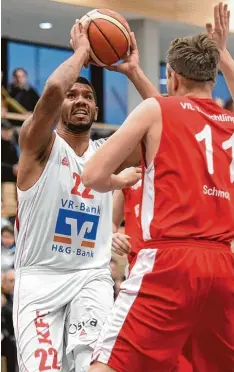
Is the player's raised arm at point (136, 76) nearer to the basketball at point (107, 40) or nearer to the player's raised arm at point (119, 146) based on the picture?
the basketball at point (107, 40)

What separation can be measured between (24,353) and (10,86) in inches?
368

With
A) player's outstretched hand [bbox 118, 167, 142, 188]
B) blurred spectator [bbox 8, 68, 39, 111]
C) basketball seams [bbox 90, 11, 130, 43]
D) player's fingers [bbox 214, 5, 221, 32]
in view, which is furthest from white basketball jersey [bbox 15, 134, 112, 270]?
blurred spectator [bbox 8, 68, 39, 111]

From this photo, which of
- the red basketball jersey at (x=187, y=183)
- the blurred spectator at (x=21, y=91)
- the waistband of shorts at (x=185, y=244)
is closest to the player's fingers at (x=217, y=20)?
the red basketball jersey at (x=187, y=183)

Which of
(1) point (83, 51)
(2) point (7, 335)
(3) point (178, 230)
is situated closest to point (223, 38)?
(1) point (83, 51)

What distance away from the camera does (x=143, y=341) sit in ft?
12.1

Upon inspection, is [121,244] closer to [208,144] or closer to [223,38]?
[223,38]

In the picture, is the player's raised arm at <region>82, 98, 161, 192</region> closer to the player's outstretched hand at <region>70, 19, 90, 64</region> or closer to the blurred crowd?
the player's outstretched hand at <region>70, 19, 90, 64</region>

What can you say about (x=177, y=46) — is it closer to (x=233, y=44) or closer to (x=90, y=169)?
(x=90, y=169)

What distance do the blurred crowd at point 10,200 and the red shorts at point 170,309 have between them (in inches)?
256

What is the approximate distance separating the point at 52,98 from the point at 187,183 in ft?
3.97

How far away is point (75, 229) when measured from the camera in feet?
16.6

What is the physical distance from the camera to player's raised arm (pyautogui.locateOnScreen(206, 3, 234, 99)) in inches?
182

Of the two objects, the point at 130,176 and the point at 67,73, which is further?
the point at 67,73

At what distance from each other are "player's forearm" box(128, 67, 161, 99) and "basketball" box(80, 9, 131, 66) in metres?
0.21
